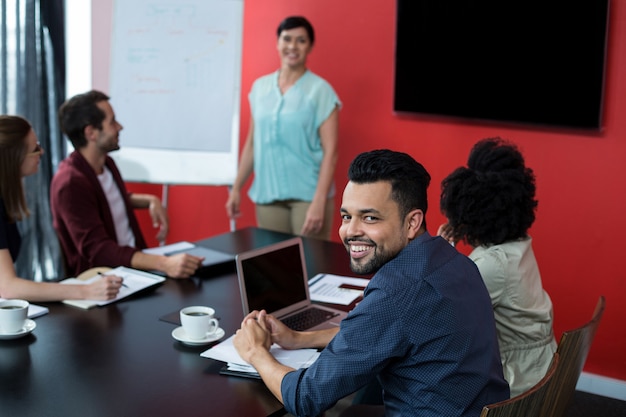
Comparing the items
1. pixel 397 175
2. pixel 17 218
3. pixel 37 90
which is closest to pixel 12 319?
pixel 17 218

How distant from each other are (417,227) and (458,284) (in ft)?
0.52

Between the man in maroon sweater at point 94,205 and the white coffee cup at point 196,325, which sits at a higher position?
the man in maroon sweater at point 94,205

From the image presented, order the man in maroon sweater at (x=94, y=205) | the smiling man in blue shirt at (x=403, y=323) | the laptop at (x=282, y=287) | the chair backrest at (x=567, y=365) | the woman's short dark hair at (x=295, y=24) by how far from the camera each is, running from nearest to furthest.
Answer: the smiling man in blue shirt at (x=403, y=323), the chair backrest at (x=567, y=365), the laptop at (x=282, y=287), the man in maroon sweater at (x=94, y=205), the woman's short dark hair at (x=295, y=24)

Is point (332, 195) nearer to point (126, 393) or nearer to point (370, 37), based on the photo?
point (370, 37)

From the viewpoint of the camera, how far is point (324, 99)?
3.61 meters

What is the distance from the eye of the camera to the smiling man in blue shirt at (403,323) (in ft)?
5.05

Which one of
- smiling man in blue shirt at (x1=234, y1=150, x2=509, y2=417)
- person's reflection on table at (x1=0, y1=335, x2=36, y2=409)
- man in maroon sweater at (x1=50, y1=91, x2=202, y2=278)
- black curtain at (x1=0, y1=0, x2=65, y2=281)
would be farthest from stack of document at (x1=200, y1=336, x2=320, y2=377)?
black curtain at (x1=0, y1=0, x2=65, y2=281)

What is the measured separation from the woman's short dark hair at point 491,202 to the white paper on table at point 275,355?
625mm

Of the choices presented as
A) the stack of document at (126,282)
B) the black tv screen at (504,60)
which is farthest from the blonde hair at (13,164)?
the black tv screen at (504,60)

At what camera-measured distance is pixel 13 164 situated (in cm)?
254

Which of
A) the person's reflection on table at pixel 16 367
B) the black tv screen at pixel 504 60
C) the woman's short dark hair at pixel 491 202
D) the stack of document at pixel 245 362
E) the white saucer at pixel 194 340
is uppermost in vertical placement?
the black tv screen at pixel 504 60

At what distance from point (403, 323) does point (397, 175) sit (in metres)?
0.33

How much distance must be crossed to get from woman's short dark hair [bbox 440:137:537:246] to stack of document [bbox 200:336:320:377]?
62cm

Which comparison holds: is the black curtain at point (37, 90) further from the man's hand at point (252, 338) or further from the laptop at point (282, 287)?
the man's hand at point (252, 338)
